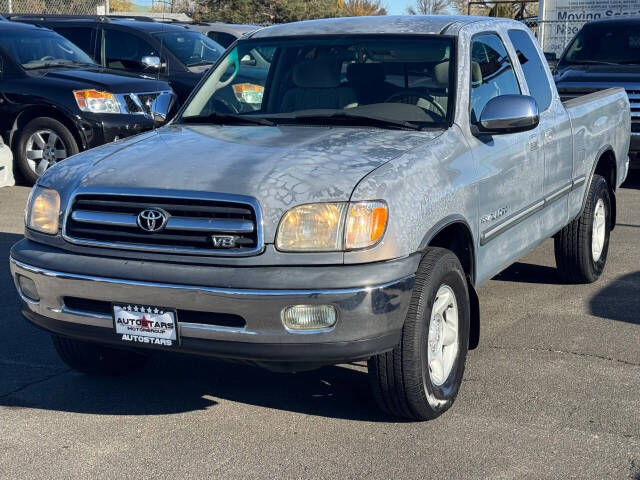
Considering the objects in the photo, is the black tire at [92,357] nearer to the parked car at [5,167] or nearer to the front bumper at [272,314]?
the front bumper at [272,314]

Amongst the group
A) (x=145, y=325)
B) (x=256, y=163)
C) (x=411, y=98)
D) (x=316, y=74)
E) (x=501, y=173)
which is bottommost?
(x=145, y=325)

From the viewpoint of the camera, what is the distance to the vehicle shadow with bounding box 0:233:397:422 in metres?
4.79

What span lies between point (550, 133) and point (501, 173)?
964 mm

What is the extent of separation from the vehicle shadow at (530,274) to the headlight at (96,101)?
5269mm

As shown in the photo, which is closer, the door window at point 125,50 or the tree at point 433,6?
the door window at point 125,50

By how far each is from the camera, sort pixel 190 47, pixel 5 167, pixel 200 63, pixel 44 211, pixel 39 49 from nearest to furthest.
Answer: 1. pixel 44 211
2. pixel 5 167
3. pixel 39 49
4. pixel 200 63
5. pixel 190 47

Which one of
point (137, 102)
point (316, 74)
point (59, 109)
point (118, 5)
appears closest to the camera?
point (316, 74)

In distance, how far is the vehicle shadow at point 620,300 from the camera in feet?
20.8

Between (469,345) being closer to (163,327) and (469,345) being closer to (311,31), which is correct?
(163,327)

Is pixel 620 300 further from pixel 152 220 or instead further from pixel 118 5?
pixel 118 5

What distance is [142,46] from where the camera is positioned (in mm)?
13672

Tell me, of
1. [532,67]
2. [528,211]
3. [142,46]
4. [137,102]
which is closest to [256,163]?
[528,211]

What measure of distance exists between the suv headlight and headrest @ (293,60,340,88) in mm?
1513

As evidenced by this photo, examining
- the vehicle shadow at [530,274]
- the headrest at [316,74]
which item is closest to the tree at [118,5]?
the vehicle shadow at [530,274]
